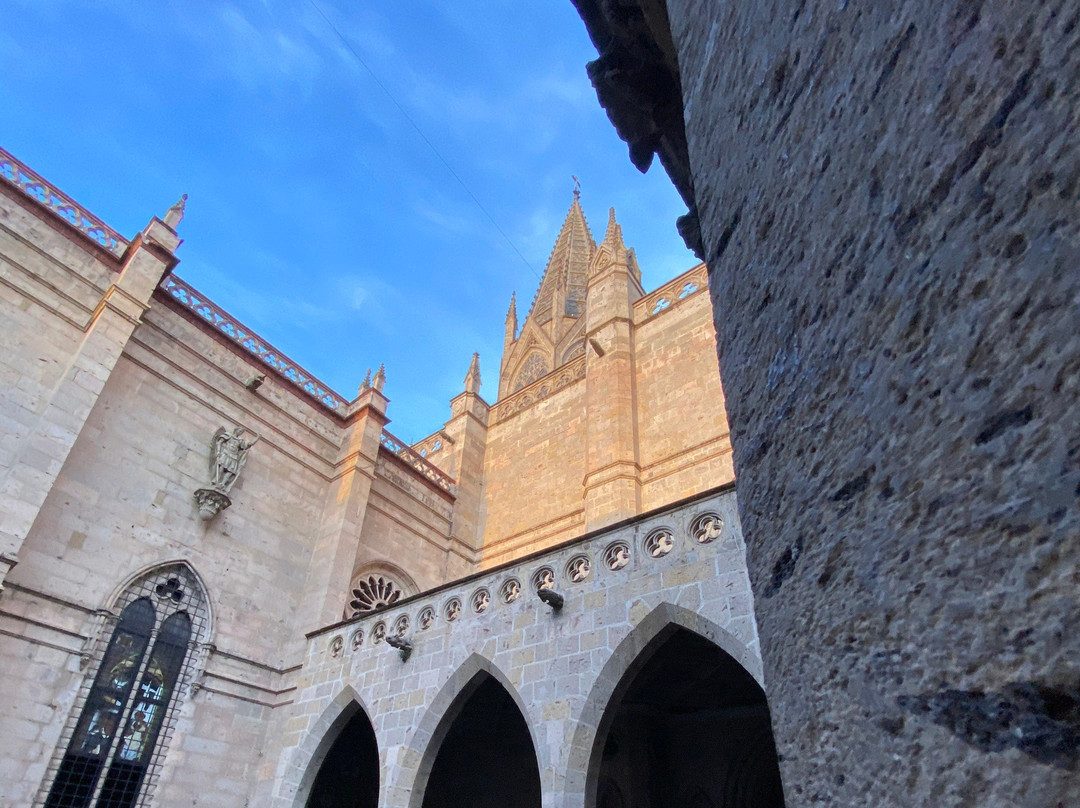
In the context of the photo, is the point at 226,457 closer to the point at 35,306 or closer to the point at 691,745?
the point at 35,306

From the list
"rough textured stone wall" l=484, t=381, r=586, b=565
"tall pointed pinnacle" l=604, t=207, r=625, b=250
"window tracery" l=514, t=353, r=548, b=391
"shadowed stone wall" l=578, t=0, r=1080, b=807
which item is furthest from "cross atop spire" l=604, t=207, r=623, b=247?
"shadowed stone wall" l=578, t=0, r=1080, b=807

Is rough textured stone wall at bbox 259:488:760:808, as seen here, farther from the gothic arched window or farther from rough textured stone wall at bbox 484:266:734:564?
rough textured stone wall at bbox 484:266:734:564

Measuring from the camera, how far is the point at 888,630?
87 cm

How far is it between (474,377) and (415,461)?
3.47 metres

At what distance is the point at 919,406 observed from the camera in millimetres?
881

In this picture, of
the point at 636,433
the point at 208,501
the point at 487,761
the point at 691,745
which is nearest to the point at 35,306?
the point at 208,501

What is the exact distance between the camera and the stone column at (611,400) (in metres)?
11.7

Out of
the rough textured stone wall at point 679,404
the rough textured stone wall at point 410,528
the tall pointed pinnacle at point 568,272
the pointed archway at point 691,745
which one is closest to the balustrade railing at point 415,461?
the rough textured stone wall at point 410,528

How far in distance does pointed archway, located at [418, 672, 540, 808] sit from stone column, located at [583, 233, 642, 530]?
371cm

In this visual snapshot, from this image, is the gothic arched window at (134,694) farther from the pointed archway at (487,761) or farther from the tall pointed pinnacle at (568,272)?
the tall pointed pinnacle at (568,272)

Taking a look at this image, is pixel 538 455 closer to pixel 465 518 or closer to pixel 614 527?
pixel 465 518

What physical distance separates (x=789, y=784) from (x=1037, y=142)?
0.94m

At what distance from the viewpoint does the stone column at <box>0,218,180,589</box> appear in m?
7.45


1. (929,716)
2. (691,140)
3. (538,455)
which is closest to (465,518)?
(538,455)
